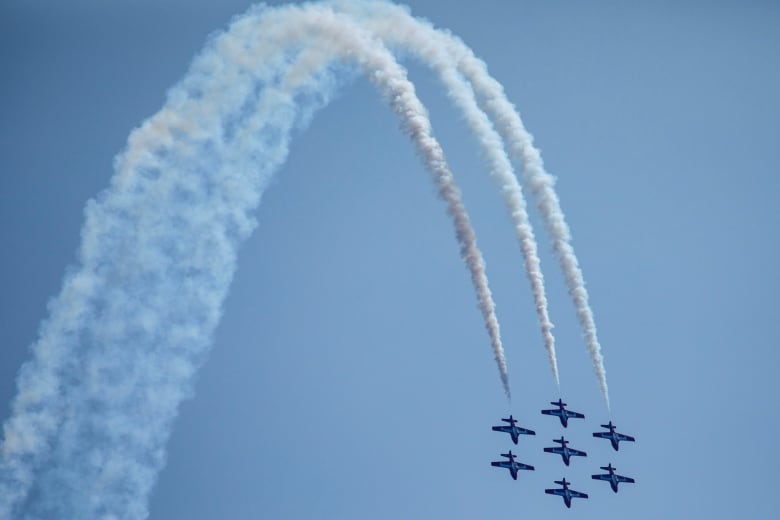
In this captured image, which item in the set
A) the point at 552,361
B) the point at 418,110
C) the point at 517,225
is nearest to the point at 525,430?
the point at 552,361

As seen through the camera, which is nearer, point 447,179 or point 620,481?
point 447,179

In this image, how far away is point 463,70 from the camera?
51188 mm

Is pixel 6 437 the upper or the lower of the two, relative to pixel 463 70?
lower

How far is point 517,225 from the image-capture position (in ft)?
167

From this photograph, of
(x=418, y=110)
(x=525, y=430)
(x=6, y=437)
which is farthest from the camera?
(x=525, y=430)

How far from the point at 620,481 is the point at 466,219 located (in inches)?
728

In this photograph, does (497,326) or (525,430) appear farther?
(525,430)

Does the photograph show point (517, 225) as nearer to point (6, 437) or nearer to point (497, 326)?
point (497, 326)

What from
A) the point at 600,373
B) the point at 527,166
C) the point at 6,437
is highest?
the point at 527,166

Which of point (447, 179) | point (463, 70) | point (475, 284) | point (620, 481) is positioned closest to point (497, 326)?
point (475, 284)

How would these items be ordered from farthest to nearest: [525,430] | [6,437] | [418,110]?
[525,430] → [6,437] → [418,110]

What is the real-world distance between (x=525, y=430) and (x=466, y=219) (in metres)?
14.2

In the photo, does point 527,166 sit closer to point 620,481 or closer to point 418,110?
point 418,110

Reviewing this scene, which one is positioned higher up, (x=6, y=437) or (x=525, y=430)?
(x=525, y=430)
